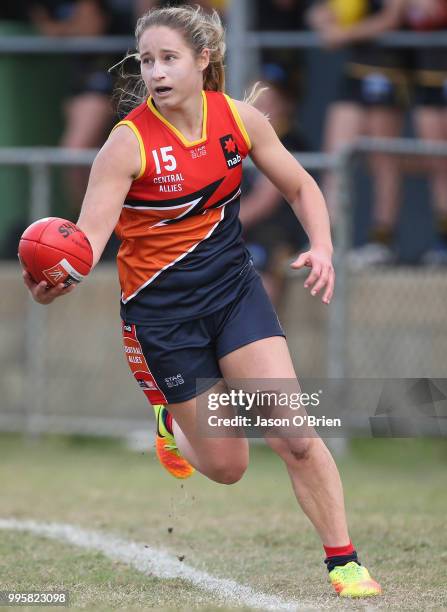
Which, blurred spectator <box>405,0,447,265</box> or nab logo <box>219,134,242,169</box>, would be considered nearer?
nab logo <box>219,134,242,169</box>

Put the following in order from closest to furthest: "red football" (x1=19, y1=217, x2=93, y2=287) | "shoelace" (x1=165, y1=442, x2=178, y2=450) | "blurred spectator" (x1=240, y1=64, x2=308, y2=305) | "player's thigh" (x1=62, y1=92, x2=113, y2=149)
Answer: "red football" (x1=19, y1=217, x2=93, y2=287) → "shoelace" (x1=165, y1=442, x2=178, y2=450) → "blurred spectator" (x1=240, y1=64, x2=308, y2=305) → "player's thigh" (x1=62, y1=92, x2=113, y2=149)

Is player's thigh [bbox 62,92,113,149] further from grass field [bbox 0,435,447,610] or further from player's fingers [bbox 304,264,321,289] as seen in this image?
player's fingers [bbox 304,264,321,289]

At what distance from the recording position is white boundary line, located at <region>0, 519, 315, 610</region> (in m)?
4.90

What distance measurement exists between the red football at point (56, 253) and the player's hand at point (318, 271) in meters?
0.84

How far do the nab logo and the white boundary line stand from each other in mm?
1726

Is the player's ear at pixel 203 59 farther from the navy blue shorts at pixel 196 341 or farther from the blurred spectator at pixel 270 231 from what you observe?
the blurred spectator at pixel 270 231

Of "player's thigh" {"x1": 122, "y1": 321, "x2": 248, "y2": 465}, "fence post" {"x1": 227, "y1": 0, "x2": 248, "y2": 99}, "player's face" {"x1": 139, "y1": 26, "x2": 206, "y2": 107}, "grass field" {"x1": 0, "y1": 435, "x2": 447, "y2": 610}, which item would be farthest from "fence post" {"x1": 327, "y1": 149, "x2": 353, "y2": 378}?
"player's face" {"x1": 139, "y1": 26, "x2": 206, "y2": 107}

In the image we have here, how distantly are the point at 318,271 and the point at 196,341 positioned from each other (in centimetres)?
59

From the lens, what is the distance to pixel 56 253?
4781mm

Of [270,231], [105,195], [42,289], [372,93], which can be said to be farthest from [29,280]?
[372,93]

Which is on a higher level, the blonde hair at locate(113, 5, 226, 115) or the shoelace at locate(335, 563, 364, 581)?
the blonde hair at locate(113, 5, 226, 115)

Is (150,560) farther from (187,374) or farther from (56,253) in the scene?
(56,253)

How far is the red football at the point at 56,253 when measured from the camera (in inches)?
188

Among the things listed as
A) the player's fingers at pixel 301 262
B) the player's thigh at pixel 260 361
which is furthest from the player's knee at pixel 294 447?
the player's fingers at pixel 301 262
